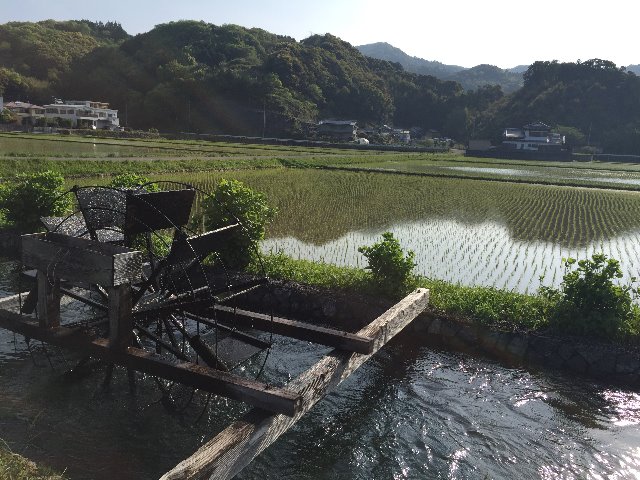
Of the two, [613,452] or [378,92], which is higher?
[378,92]

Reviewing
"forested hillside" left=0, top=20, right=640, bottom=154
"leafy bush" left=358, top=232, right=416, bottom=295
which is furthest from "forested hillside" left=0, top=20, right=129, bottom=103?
"leafy bush" left=358, top=232, right=416, bottom=295

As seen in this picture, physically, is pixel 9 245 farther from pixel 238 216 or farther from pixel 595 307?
pixel 595 307

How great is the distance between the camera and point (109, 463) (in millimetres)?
4703

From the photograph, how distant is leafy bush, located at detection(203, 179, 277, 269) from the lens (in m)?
9.10

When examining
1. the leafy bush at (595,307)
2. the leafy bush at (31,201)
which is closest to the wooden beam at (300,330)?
the leafy bush at (595,307)

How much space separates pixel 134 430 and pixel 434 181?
24.1m

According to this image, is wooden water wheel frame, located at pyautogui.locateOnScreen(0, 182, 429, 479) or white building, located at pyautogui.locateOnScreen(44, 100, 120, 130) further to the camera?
white building, located at pyautogui.locateOnScreen(44, 100, 120, 130)

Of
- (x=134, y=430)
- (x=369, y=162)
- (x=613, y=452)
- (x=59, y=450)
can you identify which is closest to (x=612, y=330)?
(x=613, y=452)

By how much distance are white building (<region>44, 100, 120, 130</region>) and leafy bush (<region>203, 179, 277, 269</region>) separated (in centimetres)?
5889

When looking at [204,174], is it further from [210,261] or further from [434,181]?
[210,261]

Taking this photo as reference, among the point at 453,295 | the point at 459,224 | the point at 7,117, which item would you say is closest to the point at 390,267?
the point at 453,295

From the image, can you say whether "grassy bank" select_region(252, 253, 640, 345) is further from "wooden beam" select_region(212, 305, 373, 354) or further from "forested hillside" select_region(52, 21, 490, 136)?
"forested hillside" select_region(52, 21, 490, 136)

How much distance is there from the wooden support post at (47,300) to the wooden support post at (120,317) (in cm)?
94

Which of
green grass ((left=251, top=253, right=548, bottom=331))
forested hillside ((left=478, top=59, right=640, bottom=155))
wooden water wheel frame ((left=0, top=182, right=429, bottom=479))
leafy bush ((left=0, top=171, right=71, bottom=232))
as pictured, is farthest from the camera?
forested hillside ((left=478, top=59, right=640, bottom=155))
